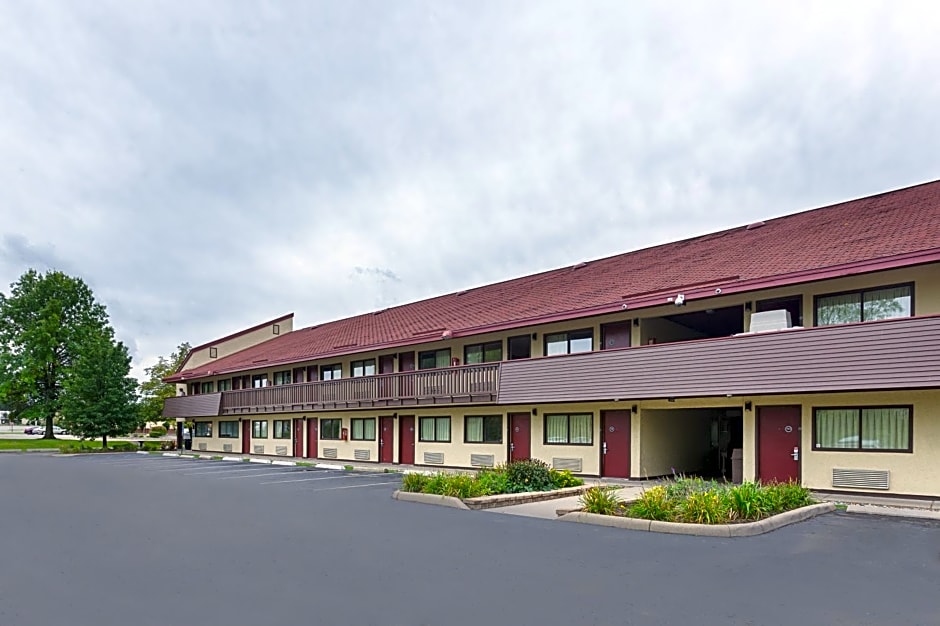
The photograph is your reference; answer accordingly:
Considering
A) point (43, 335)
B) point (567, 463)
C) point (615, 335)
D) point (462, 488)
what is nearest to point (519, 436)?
point (567, 463)

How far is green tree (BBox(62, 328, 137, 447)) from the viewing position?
151 ft

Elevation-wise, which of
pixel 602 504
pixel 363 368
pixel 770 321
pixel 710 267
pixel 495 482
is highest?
pixel 710 267

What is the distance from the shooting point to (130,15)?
48.6 ft

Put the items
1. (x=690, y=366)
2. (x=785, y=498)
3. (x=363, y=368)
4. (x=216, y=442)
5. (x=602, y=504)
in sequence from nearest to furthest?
(x=602, y=504) < (x=785, y=498) < (x=690, y=366) < (x=363, y=368) < (x=216, y=442)

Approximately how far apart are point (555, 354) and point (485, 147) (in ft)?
25.6

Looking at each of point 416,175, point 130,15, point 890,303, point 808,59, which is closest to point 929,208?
point 890,303

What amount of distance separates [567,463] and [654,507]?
10.5 m

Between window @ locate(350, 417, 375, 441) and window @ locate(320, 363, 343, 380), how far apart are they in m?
2.71

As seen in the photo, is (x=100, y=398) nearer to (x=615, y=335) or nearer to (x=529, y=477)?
(x=615, y=335)

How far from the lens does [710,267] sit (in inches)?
791

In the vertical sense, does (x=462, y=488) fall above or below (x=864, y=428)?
below

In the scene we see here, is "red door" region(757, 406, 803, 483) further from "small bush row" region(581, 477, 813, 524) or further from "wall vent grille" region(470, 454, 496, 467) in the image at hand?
"wall vent grille" region(470, 454, 496, 467)

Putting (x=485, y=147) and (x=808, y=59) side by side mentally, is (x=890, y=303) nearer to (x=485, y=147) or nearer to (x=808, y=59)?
(x=808, y=59)

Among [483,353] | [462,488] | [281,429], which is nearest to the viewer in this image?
[462,488]
